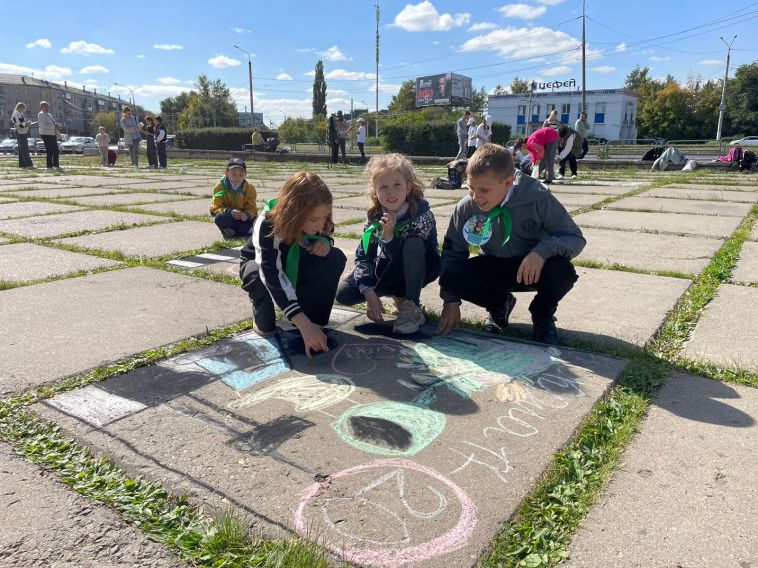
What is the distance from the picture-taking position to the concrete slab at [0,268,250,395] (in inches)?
96.3

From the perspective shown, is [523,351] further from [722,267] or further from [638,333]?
[722,267]

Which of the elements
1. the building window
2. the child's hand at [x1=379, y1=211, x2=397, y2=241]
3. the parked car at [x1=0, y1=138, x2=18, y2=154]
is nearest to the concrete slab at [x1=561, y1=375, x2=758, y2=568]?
the child's hand at [x1=379, y1=211, x2=397, y2=241]

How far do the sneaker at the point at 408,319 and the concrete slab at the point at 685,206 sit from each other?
546 cm

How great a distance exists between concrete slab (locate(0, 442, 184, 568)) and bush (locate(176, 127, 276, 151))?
3156cm

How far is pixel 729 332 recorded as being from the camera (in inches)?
110

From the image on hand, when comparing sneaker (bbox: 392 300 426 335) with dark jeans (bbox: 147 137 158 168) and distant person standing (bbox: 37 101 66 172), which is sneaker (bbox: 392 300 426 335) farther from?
dark jeans (bbox: 147 137 158 168)

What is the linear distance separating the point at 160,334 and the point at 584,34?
137 ft

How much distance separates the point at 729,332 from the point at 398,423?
187 cm

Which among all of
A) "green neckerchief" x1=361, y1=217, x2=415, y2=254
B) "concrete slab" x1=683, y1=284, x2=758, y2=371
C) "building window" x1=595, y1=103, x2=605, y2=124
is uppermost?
"building window" x1=595, y1=103, x2=605, y2=124

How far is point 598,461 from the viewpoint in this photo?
170 cm

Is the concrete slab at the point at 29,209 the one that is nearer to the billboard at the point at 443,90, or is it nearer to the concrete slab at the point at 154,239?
the concrete slab at the point at 154,239

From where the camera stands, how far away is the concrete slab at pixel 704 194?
8453 mm

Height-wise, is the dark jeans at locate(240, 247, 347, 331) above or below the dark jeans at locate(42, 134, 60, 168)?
below

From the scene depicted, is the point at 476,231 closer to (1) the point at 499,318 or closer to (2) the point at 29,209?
(1) the point at 499,318
